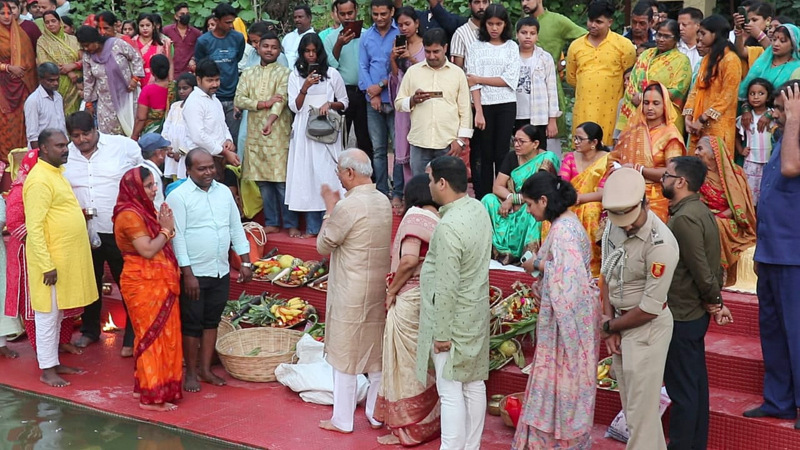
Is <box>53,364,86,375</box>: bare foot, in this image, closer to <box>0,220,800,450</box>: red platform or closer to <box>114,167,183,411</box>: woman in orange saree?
<box>0,220,800,450</box>: red platform

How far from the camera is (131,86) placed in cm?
1008

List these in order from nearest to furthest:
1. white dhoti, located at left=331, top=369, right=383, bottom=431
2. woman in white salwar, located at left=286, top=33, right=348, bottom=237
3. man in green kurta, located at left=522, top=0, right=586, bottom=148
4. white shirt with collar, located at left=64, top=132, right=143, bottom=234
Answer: white dhoti, located at left=331, top=369, right=383, bottom=431 < white shirt with collar, located at left=64, top=132, right=143, bottom=234 < woman in white salwar, located at left=286, top=33, right=348, bottom=237 < man in green kurta, located at left=522, top=0, right=586, bottom=148

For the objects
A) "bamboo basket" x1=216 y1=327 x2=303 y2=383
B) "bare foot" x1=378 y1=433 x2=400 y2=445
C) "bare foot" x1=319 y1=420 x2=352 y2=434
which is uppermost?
"bamboo basket" x1=216 y1=327 x2=303 y2=383

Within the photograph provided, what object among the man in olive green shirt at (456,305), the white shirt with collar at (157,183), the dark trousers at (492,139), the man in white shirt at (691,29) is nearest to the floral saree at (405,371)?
the man in olive green shirt at (456,305)

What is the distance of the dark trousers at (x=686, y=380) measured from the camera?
5.25 m

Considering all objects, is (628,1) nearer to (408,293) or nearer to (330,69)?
(330,69)

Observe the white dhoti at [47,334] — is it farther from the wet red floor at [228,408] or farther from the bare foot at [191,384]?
the bare foot at [191,384]

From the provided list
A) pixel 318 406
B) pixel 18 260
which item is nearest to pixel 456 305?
pixel 318 406

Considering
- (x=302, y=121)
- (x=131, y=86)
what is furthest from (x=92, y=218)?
(x=131, y=86)

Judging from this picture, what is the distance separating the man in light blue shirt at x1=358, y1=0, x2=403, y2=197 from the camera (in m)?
8.62

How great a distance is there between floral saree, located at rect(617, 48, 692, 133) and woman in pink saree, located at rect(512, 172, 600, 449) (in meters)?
2.61

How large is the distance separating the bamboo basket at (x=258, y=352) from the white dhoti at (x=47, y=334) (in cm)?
125

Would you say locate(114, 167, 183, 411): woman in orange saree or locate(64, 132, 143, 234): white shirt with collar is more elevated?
locate(64, 132, 143, 234): white shirt with collar

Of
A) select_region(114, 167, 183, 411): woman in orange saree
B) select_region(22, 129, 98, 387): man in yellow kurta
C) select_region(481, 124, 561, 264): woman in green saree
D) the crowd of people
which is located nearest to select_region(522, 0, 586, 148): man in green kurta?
the crowd of people
